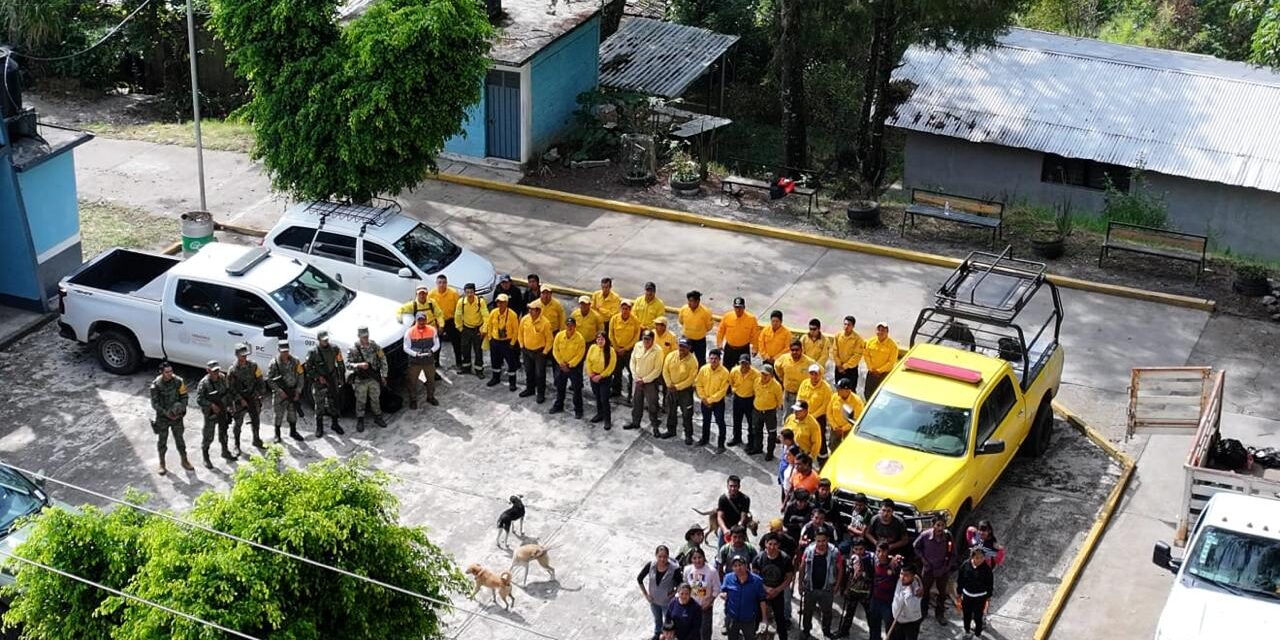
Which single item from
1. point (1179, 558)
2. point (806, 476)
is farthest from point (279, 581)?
point (1179, 558)

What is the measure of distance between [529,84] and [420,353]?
348 inches

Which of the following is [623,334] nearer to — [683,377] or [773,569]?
[683,377]

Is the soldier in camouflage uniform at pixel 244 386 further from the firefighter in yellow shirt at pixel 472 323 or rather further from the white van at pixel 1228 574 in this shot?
the white van at pixel 1228 574

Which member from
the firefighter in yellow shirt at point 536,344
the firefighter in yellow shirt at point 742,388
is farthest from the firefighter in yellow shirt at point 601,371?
the firefighter in yellow shirt at point 742,388

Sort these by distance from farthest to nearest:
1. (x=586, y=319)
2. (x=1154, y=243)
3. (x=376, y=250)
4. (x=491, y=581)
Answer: (x=1154, y=243), (x=376, y=250), (x=586, y=319), (x=491, y=581)

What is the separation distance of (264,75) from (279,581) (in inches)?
513

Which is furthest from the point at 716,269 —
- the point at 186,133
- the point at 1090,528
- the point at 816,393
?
the point at 186,133

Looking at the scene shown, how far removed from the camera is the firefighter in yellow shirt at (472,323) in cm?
1925

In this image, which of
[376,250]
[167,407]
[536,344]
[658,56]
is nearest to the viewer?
[167,407]

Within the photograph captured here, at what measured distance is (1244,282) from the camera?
22.0 metres

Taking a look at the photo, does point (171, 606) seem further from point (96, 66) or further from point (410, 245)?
point (96, 66)

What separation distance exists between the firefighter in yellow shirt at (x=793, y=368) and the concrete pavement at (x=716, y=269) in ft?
4.42

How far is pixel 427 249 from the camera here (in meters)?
20.9

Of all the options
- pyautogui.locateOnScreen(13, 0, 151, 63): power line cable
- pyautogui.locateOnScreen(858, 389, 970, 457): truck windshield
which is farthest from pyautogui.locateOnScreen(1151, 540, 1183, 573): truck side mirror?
pyautogui.locateOnScreen(13, 0, 151, 63): power line cable
